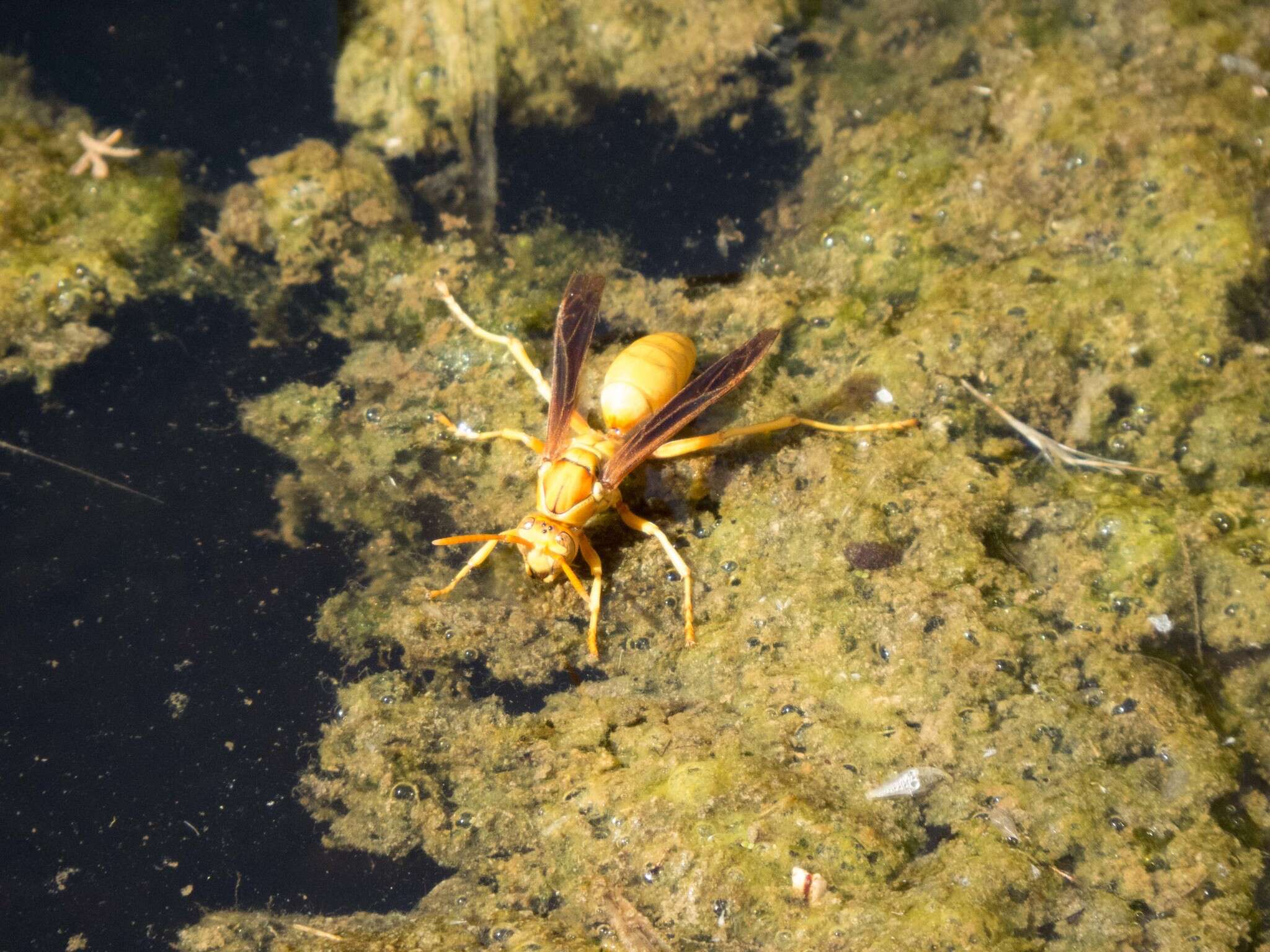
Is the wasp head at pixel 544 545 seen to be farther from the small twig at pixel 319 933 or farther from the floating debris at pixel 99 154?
the floating debris at pixel 99 154

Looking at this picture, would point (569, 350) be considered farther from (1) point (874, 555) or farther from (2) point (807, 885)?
(2) point (807, 885)

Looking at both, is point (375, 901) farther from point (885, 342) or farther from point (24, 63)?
point (24, 63)

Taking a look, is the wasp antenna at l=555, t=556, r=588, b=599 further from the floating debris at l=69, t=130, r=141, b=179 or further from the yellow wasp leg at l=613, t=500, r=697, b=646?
the floating debris at l=69, t=130, r=141, b=179

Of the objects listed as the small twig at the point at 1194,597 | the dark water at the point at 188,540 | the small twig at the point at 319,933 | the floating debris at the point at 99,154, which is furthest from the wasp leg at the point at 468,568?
the floating debris at the point at 99,154

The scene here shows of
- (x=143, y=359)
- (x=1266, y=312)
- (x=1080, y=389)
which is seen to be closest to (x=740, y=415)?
(x=1080, y=389)

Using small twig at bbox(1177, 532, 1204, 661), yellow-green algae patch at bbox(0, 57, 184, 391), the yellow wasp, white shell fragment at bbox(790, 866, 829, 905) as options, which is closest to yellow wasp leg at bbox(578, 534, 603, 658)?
the yellow wasp

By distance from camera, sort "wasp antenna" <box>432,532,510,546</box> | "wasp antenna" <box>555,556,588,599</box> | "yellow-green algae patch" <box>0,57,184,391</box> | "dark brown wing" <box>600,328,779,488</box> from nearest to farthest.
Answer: "wasp antenna" <box>432,532,510,546</box> < "wasp antenna" <box>555,556,588,599</box> < "dark brown wing" <box>600,328,779,488</box> < "yellow-green algae patch" <box>0,57,184,391</box>

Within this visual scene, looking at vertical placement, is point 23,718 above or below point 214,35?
below
